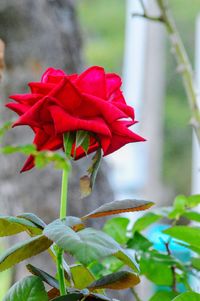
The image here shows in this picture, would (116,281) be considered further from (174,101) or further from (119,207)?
(174,101)

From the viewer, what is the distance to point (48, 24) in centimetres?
135

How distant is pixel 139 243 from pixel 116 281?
0.17 meters

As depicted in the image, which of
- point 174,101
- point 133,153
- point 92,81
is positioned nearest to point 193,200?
point 92,81

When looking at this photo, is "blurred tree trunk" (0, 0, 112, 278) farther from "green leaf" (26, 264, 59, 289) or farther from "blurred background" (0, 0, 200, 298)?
"green leaf" (26, 264, 59, 289)

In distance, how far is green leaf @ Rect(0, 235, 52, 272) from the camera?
0.38 meters

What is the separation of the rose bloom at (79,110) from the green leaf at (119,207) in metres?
0.04

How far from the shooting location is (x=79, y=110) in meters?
0.42

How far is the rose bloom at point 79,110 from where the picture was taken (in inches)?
16.2

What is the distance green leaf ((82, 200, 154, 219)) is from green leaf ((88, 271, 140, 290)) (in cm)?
4

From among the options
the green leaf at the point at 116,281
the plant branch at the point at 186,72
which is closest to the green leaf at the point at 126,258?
the green leaf at the point at 116,281

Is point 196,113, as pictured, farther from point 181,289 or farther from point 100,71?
point 100,71

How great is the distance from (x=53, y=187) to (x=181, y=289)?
0.62 metres

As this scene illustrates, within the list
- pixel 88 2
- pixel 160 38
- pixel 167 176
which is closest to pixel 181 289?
pixel 160 38

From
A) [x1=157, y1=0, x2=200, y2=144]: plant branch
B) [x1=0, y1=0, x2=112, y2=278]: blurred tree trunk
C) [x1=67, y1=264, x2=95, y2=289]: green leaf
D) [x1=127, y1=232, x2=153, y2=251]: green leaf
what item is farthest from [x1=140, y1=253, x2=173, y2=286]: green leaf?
[x1=0, y1=0, x2=112, y2=278]: blurred tree trunk
